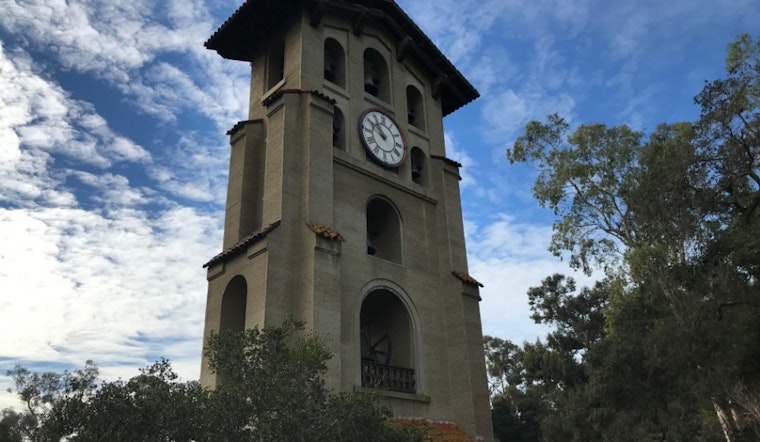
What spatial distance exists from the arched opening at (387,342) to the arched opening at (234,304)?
385cm

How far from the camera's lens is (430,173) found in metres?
24.5

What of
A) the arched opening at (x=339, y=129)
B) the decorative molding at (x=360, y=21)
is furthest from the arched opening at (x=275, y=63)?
the arched opening at (x=339, y=129)

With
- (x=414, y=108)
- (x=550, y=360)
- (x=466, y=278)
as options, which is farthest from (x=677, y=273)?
(x=550, y=360)

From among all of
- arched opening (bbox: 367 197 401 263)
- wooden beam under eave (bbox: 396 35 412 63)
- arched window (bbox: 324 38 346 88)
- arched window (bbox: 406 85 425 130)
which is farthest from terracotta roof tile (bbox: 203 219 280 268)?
wooden beam under eave (bbox: 396 35 412 63)

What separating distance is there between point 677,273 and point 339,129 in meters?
11.3

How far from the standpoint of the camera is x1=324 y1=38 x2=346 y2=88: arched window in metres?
23.4

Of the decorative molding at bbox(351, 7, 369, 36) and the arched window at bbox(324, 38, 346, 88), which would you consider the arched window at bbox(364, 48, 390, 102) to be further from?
the arched window at bbox(324, 38, 346, 88)

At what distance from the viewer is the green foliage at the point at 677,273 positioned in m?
17.2

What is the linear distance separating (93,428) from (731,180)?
16480 mm

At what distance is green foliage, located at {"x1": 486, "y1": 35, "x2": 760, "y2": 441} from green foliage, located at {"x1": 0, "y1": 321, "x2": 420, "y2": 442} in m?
10.3

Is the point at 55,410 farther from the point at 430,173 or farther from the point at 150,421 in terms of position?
the point at 430,173

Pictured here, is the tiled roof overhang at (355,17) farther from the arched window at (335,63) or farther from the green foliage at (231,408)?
the green foliage at (231,408)

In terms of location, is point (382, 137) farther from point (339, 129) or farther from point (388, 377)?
point (388, 377)

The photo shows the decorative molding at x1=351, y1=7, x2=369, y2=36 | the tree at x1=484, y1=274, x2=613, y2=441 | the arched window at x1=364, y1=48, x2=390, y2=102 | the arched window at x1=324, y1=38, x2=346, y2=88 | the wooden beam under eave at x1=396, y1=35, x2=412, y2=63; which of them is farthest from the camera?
the tree at x1=484, y1=274, x2=613, y2=441
